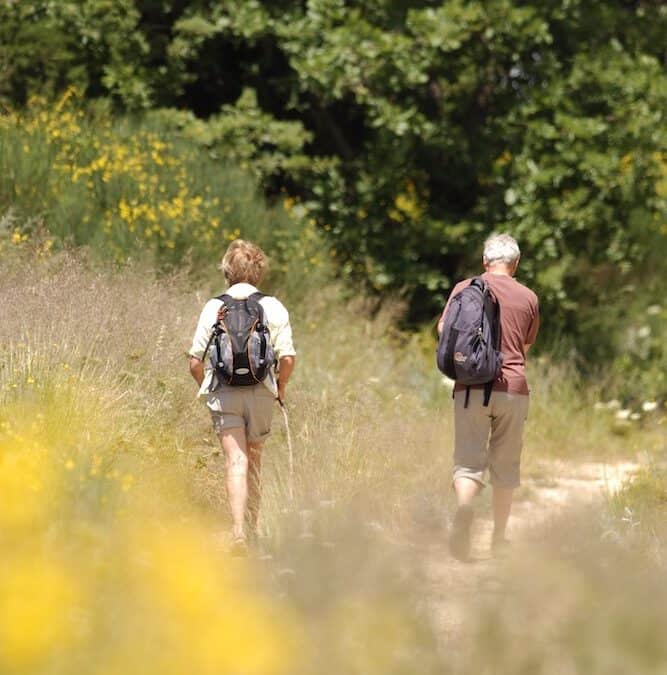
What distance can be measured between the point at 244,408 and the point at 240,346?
331 millimetres

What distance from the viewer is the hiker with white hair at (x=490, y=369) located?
20.7ft

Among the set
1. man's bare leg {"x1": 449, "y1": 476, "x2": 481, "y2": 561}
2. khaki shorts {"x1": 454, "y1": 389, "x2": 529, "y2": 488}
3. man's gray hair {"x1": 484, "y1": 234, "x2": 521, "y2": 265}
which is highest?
man's gray hair {"x1": 484, "y1": 234, "x2": 521, "y2": 265}

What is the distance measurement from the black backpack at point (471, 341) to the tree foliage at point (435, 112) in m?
5.30

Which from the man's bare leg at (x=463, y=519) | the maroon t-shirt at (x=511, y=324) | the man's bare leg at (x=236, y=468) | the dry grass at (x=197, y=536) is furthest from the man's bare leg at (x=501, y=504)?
the man's bare leg at (x=236, y=468)

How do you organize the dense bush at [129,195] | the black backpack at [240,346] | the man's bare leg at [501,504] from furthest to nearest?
the dense bush at [129,195] → the man's bare leg at [501,504] → the black backpack at [240,346]

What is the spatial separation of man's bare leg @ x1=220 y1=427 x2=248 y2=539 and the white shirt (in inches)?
9.2

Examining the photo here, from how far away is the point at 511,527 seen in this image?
782 cm

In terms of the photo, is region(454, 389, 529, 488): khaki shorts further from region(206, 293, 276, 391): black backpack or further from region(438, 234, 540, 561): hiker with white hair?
region(206, 293, 276, 391): black backpack

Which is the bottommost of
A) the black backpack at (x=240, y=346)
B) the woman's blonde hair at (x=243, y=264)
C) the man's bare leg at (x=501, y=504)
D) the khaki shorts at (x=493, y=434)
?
the man's bare leg at (x=501, y=504)

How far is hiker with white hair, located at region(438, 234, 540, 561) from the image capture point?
6297mm

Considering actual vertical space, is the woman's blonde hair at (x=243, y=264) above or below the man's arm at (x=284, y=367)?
above

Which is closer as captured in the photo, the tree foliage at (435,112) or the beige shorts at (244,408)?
the beige shorts at (244,408)

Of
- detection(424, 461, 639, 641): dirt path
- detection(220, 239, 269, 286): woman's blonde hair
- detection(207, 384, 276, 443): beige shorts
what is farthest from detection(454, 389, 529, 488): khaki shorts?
detection(220, 239, 269, 286): woman's blonde hair

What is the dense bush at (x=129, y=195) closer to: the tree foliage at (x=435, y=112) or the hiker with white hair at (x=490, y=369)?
the tree foliage at (x=435, y=112)
